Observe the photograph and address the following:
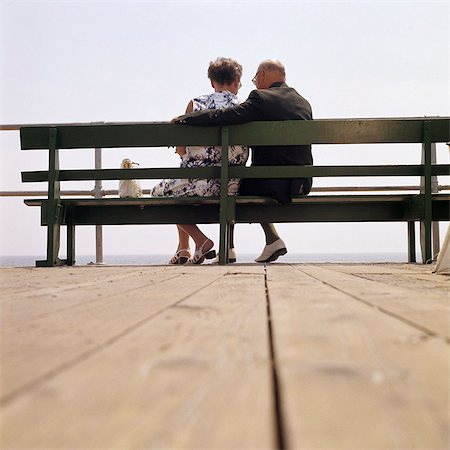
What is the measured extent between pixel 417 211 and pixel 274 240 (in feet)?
2.47

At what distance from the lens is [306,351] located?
67cm

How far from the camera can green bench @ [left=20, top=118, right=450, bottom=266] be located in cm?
324

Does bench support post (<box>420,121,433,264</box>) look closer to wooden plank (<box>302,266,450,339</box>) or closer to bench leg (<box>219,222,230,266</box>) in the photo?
bench leg (<box>219,222,230,266</box>)

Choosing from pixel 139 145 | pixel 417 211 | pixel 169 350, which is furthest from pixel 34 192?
pixel 169 350

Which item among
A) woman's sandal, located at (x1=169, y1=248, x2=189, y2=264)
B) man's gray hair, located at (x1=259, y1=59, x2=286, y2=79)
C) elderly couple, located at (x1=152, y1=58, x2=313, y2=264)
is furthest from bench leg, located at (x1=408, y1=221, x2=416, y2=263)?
woman's sandal, located at (x1=169, y1=248, x2=189, y2=264)

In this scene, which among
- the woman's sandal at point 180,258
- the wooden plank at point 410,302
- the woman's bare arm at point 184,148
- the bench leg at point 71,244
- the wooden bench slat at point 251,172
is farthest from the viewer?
the woman's sandal at point 180,258

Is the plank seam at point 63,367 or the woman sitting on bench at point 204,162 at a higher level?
the woman sitting on bench at point 204,162

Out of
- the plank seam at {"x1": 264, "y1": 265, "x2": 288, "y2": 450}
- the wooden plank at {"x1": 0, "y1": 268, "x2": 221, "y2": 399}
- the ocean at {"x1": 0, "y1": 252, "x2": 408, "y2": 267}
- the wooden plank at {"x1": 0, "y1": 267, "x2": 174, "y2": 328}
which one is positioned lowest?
the ocean at {"x1": 0, "y1": 252, "x2": 408, "y2": 267}

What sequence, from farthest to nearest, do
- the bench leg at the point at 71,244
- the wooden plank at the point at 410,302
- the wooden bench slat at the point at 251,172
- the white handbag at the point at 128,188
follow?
the white handbag at the point at 128,188, the bench leg at the point at 71,244, the wooden bench slat at the point at 251,172, the wooden plank at the point at 410,302

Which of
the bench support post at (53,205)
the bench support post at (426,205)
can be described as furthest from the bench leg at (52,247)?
the bench support post at (426,205)

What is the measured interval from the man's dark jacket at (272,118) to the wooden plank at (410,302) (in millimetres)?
1749

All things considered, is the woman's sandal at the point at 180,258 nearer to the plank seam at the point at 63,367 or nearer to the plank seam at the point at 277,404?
the plank seam at the point at 63,367

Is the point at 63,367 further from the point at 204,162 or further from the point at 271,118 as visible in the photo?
the point at 204,162

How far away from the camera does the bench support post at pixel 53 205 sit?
325 cm
